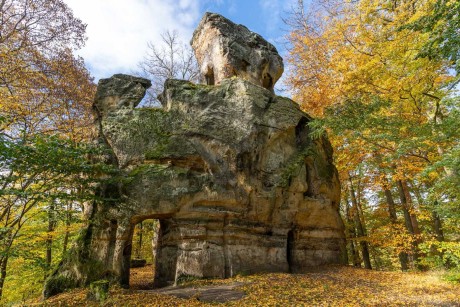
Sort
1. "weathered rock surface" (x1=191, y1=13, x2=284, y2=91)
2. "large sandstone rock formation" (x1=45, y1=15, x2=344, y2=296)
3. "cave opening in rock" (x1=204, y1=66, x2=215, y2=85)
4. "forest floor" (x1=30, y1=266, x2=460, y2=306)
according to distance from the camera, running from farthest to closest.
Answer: "cave opening in rock" (x1=204, y1=66, x2=215, y2=85) < "weathered rock surface" (x1=191, y1=13, x2=284, y2=91) < "large sandstone rock formation" (x1=45, y1=15, x2=344, y2=296) < "forest floor" (x1=30, y1=266, x2=460, y2=306)

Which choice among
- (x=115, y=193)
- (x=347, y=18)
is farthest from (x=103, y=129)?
(x=347, y=18)

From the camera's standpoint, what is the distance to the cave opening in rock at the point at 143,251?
1462 cm

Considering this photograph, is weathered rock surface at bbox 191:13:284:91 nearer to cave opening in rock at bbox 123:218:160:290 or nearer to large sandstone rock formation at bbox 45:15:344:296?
large sandstone rock formation at bbox 45:15:344:296

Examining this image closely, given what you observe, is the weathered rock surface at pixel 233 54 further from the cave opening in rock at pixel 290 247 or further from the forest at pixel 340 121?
the cave opening in rock at pixel 290 247

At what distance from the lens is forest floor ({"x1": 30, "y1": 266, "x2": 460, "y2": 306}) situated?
7.75 m

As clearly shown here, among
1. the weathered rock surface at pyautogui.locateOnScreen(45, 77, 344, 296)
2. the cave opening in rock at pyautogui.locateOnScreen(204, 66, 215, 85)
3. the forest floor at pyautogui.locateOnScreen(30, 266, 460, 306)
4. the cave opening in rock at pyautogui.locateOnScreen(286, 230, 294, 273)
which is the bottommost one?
the forest floor at pyautogui.locateOnScreen(30, 266, 460, 306)

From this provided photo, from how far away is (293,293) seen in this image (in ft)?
27.6

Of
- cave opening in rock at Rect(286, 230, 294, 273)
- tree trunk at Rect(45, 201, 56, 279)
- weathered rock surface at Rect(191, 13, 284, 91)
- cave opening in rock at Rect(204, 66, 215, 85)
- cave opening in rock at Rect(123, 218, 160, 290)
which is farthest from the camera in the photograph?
cave opening in rock at Rect(204, 66, 215, 85)

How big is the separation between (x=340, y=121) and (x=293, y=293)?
602 cm

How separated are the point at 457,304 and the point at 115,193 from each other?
11095 millimetres

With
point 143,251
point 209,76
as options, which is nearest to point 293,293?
point 209,76

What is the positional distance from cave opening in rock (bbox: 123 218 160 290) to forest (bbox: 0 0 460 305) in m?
3.77

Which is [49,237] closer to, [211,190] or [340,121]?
[211,190]

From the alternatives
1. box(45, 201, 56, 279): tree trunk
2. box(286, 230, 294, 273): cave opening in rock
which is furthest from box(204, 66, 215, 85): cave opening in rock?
box(45, 201, 56, 279): tree trunk
